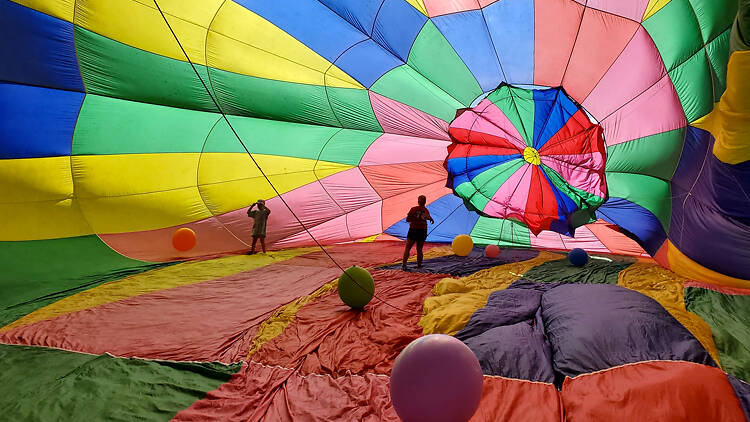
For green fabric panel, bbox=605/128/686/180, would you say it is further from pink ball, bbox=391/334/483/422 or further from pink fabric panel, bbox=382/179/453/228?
pink ball, bbox=391/334/483/422

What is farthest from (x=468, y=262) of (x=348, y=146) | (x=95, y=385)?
(x=95, y=385)

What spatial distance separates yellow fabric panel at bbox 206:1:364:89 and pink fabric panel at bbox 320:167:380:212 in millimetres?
1329

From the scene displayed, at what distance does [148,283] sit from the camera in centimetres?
409

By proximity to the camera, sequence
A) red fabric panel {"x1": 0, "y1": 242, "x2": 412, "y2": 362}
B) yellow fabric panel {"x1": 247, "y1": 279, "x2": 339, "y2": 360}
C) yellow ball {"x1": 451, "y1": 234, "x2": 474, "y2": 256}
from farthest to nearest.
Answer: yellow ball {"x1": 451, "y1": 234, "x2": 474, "y2": 256}, yellow fabric panel {"x1": 247, "y1": 279, "x2": 339, "y2": 360}, red fabric panel {"x1": 0, "y1": 242, "x2": 412, "y2": 362}

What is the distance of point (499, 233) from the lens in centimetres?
638

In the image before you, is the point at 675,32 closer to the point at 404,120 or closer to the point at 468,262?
the point at 404,120

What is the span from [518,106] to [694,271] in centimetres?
241

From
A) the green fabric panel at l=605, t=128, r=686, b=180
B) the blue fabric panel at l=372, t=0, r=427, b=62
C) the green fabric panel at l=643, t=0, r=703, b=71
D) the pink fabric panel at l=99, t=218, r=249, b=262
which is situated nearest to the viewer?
the green fabric panel at l=643, t=0, r=703, b=71

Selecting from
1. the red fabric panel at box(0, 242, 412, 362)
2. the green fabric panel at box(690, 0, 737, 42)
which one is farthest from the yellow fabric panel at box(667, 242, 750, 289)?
the red fabric panel at box(0, 242, 412, 362)

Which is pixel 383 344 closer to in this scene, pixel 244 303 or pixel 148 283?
pixel 244 303

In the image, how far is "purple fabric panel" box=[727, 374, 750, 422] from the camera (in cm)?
158

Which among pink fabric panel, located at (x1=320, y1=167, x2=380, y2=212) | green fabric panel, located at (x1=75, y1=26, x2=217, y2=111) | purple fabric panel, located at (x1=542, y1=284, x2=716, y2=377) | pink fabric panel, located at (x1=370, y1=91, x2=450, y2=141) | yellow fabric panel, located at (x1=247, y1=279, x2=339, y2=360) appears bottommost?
purple fabric panel, located at (x1=542, y1=284, x2=716, y2=377)

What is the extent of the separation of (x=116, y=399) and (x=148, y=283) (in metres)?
2.28

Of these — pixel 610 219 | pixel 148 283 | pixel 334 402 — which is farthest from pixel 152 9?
pixel 610 219
